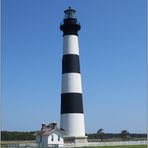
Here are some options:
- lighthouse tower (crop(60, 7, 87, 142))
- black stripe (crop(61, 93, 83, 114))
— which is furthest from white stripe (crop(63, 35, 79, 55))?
black stripe (crop(61, 93, 83, 114))

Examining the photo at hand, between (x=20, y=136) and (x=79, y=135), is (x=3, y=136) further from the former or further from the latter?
(x=79, y=135)

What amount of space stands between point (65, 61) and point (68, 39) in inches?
89.7

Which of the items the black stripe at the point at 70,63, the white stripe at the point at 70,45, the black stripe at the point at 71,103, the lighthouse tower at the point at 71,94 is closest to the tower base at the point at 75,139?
the lighthouse tower at the point at 71,94

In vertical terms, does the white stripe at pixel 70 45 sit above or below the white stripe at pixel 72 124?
above

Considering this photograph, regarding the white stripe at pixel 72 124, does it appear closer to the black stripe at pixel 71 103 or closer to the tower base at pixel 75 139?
the tower base at pixel 75 139

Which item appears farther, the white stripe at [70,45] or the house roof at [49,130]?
the white stripe at [70,45]

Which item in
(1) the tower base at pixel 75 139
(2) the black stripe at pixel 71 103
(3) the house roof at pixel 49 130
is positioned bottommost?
(1) the tower base at pixel 75 139

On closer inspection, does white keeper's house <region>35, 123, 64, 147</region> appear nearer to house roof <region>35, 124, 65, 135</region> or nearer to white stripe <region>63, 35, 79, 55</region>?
house roof <region>35, 124, 65, 135</region>

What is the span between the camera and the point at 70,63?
125ft

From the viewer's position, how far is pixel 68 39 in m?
39.0

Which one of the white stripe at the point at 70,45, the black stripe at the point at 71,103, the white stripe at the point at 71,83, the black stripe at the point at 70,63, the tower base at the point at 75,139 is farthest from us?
the white stripe at the point at 70,45

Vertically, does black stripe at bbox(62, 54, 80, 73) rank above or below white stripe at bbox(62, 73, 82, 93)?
above

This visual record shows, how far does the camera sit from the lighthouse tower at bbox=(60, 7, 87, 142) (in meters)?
37.1

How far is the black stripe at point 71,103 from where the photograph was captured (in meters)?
37.0
